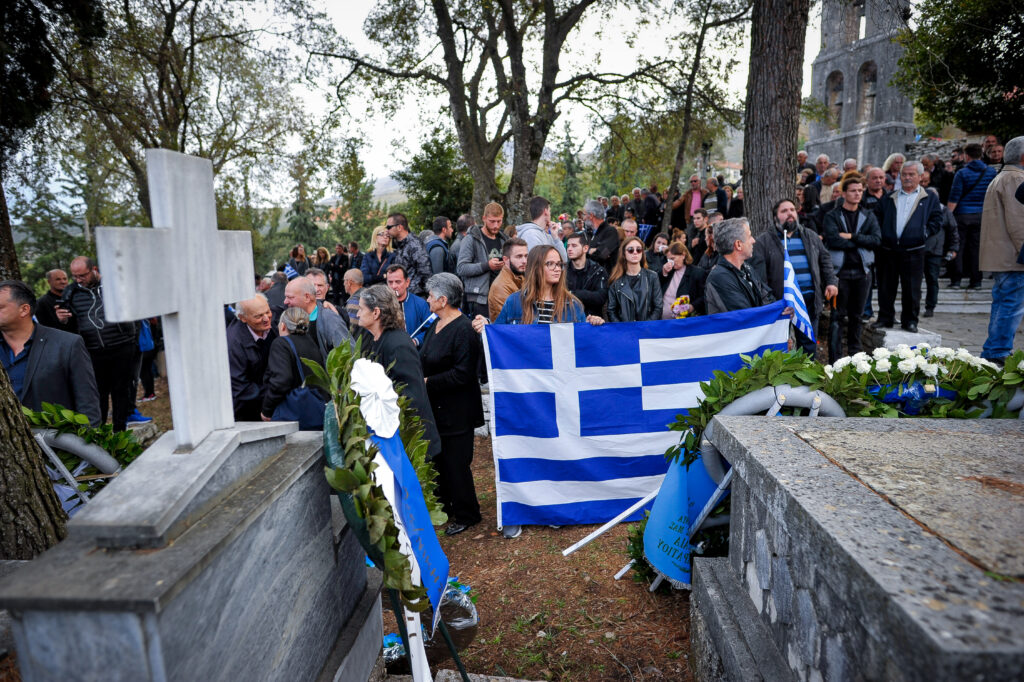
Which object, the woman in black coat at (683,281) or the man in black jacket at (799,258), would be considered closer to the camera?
the man in black jacket at (799,258)

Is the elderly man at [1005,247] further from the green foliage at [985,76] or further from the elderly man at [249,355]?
the green foliage at [985,76]

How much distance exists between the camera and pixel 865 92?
129 feet

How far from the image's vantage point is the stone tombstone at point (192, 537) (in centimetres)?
128

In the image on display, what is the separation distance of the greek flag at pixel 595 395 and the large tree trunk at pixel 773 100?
3085 mm

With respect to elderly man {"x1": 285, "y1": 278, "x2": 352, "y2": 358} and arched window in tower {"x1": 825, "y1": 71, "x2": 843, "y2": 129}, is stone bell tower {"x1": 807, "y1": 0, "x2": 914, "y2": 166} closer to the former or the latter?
arched window in tower {"x1": 825, "y1": 71, "x2": 843, "y2": 129}

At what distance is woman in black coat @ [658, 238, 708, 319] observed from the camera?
22.3 ft

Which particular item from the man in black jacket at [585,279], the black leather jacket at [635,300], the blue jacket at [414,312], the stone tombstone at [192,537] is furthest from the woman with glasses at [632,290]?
the stone tombstone at [192,537]

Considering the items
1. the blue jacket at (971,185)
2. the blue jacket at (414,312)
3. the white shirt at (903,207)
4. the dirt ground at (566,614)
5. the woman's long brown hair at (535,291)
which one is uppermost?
the blue jacket at (971,185)

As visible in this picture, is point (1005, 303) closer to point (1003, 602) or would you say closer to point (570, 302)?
point (570, 302)

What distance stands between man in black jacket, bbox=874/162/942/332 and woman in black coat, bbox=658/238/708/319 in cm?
283

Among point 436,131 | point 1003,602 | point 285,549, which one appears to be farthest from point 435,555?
point 436,131

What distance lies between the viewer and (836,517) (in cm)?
175

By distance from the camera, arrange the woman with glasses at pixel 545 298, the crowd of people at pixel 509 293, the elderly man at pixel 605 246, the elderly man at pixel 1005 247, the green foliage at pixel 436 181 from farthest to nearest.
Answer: the green foliage at pixel 436 181 → the elderly man at pixel 605 246 → the elderly man at pixel 1005 247 → the woman with glasses at pixel 545 298 → the crowd of people at pixel 509 293

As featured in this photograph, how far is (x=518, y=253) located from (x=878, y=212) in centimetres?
493
